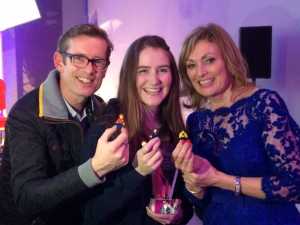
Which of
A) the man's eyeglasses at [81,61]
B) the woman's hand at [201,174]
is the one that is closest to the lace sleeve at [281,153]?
the woman's hand at [201,174]

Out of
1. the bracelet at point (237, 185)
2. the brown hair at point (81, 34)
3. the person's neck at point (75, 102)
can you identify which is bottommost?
the bracelet at point (237, 185)

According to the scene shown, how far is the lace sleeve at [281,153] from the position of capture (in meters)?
1.40

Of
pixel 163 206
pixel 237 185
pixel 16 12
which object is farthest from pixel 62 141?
pixel 16 12

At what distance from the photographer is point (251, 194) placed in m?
1.45

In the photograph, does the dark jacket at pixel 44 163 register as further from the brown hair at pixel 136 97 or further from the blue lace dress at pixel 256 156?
the blue lace dress at pixel 256 156

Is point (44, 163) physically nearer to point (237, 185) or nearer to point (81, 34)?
point (81, 34)

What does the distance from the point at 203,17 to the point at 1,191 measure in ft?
8.22

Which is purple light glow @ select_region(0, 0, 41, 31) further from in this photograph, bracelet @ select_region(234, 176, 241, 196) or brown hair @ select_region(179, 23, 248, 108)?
bracelet @ select_region(234, 176, 241, 196)

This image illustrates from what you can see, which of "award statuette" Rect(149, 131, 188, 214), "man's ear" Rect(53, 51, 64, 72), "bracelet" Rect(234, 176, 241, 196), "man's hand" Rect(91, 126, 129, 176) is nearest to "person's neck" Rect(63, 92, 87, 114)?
"man's ear" Rect(53, 51, 64, 72)

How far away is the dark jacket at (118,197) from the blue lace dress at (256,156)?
237mm

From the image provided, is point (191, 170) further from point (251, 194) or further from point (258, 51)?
point (258, 51)

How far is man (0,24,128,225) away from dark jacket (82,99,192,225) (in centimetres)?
7

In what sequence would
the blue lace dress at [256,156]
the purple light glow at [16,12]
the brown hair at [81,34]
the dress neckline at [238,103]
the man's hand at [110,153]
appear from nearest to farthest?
the man's hand at [110,153] < the blue lace dress at [256,156] < the dress neckline at [238,103] < the brown hair at [81,34] < the purple light glow at [16,12]

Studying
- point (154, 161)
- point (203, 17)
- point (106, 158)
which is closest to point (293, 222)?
point (154, 161)
